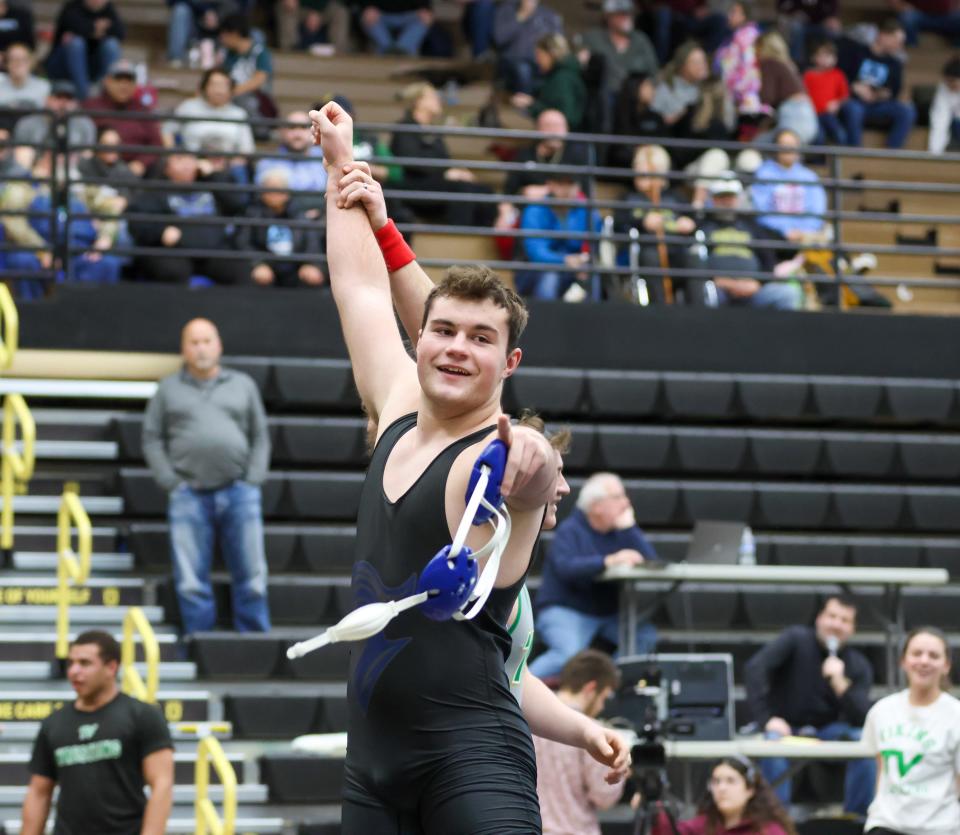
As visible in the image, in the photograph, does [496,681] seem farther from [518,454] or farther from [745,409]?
[745,409]

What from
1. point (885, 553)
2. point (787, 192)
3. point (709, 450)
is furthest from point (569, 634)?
point (787, 192)

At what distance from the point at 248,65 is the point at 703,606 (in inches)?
228

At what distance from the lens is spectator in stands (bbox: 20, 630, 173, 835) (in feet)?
27.1

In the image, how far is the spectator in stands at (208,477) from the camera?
436 inches

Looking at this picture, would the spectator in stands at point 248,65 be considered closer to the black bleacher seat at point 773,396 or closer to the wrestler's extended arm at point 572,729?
the black bleacher seat at point 773,396

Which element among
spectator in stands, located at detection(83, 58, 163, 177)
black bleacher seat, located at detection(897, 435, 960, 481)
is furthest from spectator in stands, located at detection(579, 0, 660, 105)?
black bleacher seat, located at detection(897, 435, 960, 481)

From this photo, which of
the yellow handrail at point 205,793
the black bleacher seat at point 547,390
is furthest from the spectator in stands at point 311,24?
the yellow handrail at point 205,793

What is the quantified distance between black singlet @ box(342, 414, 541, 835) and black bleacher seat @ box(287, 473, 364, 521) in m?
8.06

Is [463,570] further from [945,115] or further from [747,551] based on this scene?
[945,115]

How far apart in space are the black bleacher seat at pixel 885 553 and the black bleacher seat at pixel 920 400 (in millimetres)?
1079

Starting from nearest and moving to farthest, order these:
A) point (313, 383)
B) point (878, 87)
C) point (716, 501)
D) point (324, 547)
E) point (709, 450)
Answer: point (324, 547) → point (313, 383) → point (716, 501) → point (709, 450) → point (878, 87)

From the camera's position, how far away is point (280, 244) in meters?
13.4

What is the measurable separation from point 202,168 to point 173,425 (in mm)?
3010

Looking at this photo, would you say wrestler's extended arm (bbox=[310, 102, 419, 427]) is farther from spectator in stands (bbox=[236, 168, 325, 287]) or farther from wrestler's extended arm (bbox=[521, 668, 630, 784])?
spectator in stands (bbox=[236, 168, 325, 287])
